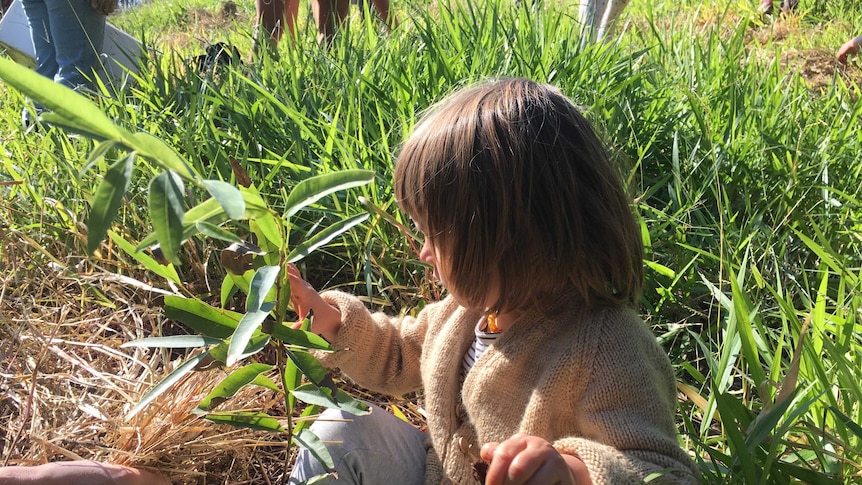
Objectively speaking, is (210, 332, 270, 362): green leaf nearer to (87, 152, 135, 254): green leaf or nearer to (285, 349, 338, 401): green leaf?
(285, 349, 338, 401): green leaf

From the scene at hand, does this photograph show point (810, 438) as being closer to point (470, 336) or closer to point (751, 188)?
point (470, 336)

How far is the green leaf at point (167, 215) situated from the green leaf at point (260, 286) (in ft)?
0.56

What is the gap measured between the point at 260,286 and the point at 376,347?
1.75 feet

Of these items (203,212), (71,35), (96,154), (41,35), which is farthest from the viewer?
(41,35)

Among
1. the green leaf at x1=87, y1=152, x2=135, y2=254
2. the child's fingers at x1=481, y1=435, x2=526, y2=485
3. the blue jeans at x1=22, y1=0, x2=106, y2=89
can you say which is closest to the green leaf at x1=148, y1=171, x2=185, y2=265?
the green leaf at x1=87, y1=152, x2=135, y2=254

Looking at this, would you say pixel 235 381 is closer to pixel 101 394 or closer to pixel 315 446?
pixel 315 446

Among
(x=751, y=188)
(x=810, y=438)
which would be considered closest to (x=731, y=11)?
(x=751, y=188)

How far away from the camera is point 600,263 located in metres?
0.94

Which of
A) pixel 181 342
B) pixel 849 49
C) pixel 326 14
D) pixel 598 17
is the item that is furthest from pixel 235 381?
pixel 849 49

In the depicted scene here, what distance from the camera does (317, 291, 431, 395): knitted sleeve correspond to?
3.78 feet

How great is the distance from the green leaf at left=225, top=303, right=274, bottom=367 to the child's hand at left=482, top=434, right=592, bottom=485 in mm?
275

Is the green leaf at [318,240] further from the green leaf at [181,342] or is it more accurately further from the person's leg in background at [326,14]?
the person's leg in background at [326,14]

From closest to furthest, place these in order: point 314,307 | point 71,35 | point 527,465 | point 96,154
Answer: point 96,154 < point 527,465 < point 314,307 < point 71,35

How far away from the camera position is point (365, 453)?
107 cm
